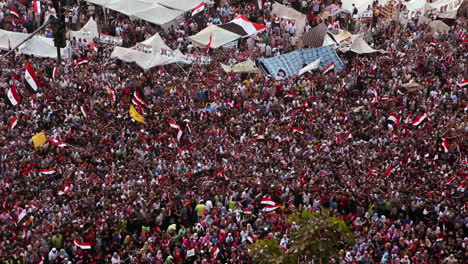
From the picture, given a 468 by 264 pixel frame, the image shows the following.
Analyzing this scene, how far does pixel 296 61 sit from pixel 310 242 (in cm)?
1816

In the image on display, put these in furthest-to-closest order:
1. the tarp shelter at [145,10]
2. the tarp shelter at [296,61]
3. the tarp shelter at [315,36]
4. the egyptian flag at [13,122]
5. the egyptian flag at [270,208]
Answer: the tarp shelter at [145,10], the tarp shelter at [315,36], the tarp shelter at [296,61], the egyptian flag at [13,122], the egyptian flag at [270,208]

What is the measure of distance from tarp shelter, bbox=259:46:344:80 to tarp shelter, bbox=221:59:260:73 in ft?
1.50

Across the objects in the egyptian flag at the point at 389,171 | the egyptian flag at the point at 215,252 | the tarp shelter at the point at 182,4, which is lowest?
the tarp shelter at the point at 182,4

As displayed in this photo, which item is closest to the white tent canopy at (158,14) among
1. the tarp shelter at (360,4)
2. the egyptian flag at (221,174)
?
the tarp shelter at (360,4)

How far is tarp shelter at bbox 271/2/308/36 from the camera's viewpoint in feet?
129

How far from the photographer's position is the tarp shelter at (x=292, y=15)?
39281 millimetres

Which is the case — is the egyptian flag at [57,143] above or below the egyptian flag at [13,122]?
above

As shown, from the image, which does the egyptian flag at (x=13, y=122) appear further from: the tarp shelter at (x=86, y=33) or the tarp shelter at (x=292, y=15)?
the tarp shelter at (x=292, y=15)

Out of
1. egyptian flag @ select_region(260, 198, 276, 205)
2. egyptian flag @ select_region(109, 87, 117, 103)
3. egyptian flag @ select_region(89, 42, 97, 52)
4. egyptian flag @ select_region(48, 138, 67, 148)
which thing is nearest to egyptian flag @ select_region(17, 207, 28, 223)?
egyptian flag @ select_region(48, 138, 67, 148)

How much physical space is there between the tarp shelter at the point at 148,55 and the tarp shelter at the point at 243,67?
1.85 meters

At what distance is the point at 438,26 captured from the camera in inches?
1499

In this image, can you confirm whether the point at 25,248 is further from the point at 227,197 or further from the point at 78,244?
the point at 227,197

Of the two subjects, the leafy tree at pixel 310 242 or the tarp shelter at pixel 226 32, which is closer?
the leafy tree at pixel 310 242

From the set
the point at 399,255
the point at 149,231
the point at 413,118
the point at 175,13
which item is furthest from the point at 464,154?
the point at 175,13
